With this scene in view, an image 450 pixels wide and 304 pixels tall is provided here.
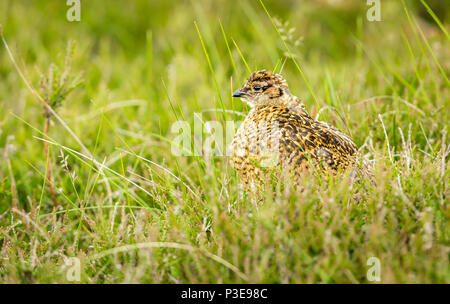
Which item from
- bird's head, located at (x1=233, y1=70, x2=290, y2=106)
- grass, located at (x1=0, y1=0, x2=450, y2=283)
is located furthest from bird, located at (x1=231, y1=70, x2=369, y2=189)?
grass, located at (x1=0, y1=0, x2=450, y2=283)

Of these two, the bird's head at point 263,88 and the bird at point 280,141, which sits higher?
the bird's head at point 263,88

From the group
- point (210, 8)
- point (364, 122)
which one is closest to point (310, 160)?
point (364, 122)

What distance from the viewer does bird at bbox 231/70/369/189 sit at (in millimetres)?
2592

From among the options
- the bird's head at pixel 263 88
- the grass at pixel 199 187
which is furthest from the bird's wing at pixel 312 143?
the bird's head at pixel 263 88

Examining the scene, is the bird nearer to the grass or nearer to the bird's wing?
the bird's wing

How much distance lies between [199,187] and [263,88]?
0.95 metres

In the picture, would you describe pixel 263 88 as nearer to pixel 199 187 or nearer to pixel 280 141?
pixel 280 141

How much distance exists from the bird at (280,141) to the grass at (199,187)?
0.12m

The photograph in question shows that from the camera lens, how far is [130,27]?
8141mm

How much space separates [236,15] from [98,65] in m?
3.19

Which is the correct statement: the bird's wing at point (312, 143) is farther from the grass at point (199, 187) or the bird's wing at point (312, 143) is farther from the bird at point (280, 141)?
the grass at point (199, 187)

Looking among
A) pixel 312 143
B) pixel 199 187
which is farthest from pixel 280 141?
pixel 199 187

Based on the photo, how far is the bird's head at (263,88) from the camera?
126 inches

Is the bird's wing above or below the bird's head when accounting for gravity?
below
